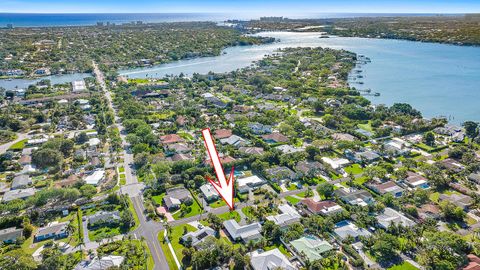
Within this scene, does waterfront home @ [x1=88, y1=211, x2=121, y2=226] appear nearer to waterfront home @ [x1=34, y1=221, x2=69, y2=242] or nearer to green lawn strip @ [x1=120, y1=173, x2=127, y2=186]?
waterfront home @ [x1=34, y1=221, x2=69, y2=242]

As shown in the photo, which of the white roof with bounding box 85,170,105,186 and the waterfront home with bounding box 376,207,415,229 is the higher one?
the white roof with bounding box 85,170,105,186

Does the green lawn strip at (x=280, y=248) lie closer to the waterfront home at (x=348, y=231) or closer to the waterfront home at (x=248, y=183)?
the waterfront home at (x=348, y=231)

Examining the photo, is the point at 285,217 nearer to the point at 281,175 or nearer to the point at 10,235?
the point at 281,175

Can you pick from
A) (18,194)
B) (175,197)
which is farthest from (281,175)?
(18,194)

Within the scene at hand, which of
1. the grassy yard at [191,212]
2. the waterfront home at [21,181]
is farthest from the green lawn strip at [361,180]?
the waterfront home at [21,181]

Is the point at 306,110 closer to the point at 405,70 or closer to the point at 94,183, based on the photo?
the point at 94,183

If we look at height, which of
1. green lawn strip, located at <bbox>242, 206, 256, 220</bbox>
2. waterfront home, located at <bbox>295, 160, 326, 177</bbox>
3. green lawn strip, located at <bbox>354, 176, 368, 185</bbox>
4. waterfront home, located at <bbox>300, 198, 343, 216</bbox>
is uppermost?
waterfront home, located at <bbox>295, 160, 326, 177</bbox>

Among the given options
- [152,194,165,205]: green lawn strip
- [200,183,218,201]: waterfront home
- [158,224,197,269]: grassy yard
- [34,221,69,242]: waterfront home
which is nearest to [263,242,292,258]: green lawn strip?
[158,224,197,269]: grassy yard
